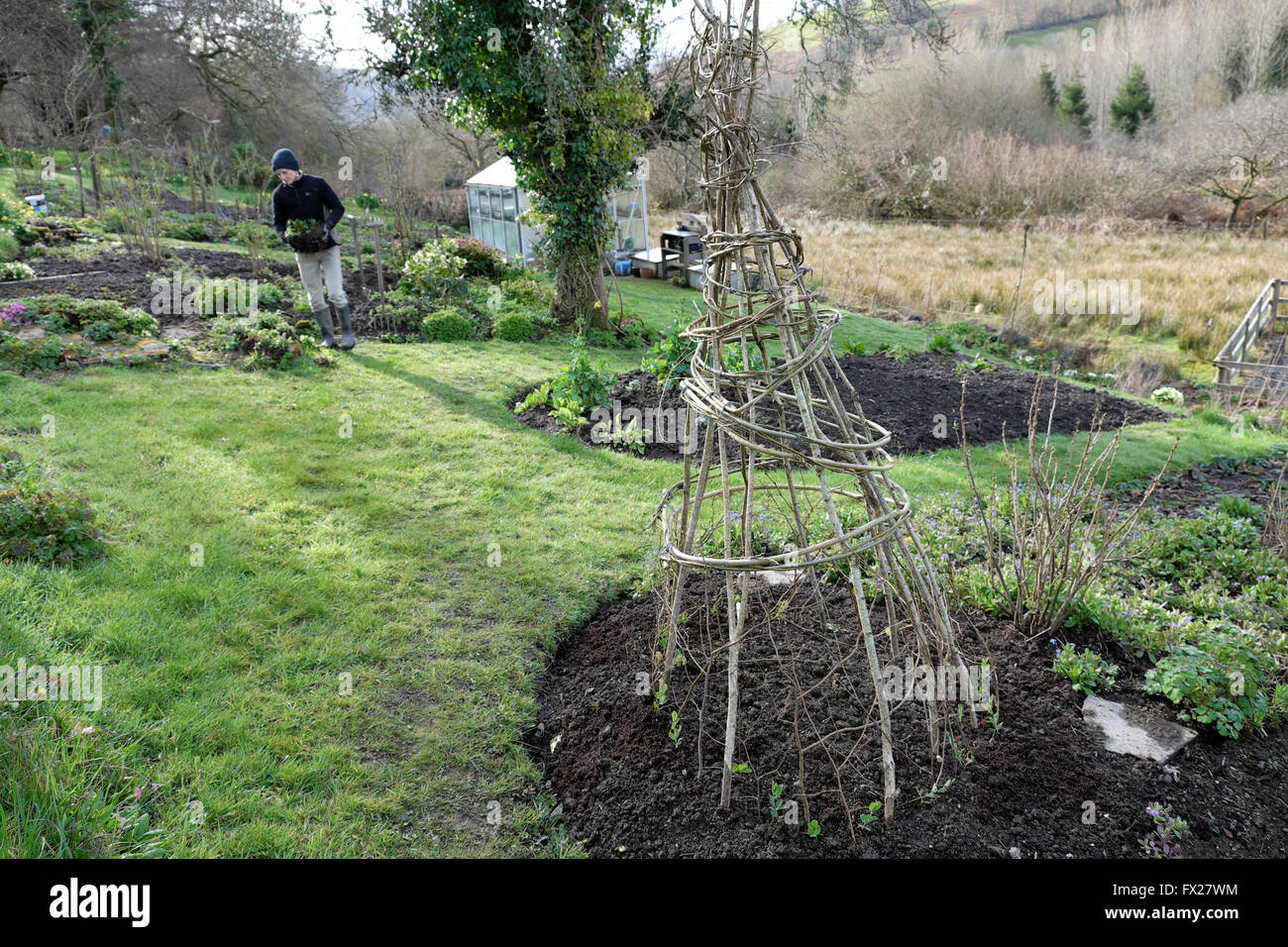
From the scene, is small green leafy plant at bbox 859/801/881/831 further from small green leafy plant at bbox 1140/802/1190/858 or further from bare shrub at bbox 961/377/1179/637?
bare shrub at bbox 961/377/1179/637

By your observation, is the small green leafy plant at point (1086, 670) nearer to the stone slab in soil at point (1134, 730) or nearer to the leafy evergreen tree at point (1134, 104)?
the stone slab in soil at point (1134, 730)

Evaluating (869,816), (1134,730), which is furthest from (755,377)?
(1134,730)

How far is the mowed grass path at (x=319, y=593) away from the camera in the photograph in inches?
113

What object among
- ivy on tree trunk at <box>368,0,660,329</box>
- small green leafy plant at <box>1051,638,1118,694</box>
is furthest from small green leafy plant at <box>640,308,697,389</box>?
small green leafy plant at <box>1051,638,1118,694</box>

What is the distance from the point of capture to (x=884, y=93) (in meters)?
30.8

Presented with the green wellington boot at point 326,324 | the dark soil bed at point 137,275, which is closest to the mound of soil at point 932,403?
the green wellington boot at point 326,324

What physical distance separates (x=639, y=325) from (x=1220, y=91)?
38626 mm

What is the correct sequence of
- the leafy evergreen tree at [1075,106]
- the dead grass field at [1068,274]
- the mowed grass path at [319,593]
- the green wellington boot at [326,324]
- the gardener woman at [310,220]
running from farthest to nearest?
the leafy evergreen tree at [1075,106]
the dead grass field at [1068,274]
the green wellington boot at [326,324]
the gardener woman at [310,220]
the mowed grass path at [319,593]

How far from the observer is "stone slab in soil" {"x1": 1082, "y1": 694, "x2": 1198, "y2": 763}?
298cm

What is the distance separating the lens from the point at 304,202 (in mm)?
7824

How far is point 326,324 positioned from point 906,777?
27.9 feet

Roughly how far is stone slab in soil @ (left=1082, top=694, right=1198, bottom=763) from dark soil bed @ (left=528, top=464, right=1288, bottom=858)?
0.14 ft

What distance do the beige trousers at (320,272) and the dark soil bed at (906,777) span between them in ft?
22.3
